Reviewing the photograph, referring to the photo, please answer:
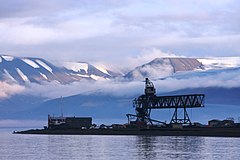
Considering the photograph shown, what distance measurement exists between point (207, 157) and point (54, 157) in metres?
24.6

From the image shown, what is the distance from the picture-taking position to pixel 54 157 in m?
114

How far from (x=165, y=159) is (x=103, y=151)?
23.5 metres

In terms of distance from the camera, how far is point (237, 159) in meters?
106

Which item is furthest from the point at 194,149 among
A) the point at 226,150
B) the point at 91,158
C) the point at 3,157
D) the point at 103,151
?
the point at 3,157

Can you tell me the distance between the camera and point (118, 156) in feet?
375

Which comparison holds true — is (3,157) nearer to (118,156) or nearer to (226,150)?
(118,156)

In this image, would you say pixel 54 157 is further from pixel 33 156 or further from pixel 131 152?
pixel 131 152

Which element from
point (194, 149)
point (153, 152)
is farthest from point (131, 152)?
point (194, 149)

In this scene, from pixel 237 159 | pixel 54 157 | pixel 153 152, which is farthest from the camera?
pixel 153 152

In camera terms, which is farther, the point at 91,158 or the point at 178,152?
the point at 178,152

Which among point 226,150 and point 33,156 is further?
point 226,150

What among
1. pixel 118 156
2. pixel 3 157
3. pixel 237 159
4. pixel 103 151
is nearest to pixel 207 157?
pixel 237 159

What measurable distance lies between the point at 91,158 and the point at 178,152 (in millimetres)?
18491

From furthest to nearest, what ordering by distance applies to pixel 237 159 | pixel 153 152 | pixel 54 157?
pixel 153 152
pixel 54 157
pixel 237 159
